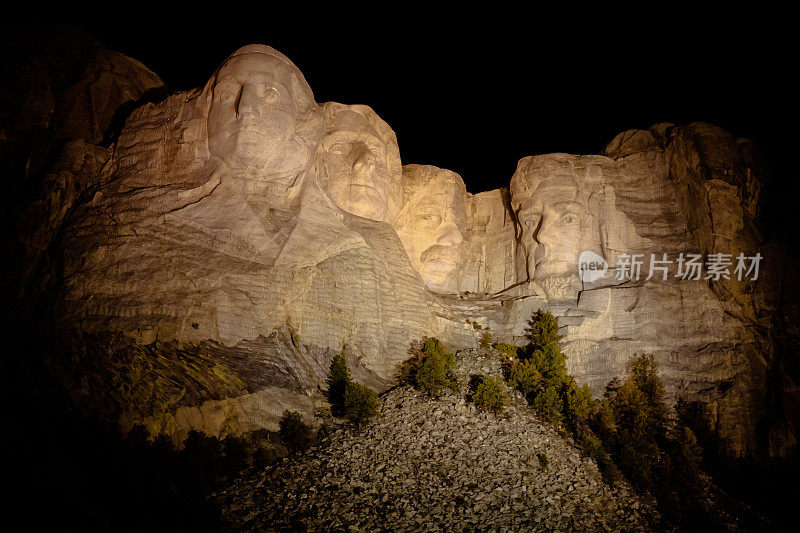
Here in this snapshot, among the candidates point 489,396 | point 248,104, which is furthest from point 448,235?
point 248,104

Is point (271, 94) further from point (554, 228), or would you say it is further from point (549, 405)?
point (549, 405)

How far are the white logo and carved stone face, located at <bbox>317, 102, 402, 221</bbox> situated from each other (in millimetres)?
7683

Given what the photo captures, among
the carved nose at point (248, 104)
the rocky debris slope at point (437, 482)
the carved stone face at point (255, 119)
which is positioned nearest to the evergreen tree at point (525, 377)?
the rocky debris slope at point (437, 482)

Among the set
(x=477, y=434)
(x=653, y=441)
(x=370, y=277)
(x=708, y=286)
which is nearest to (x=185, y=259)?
(x=370, y=277)

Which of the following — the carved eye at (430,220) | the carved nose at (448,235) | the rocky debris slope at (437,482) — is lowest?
the rocky debris slope at (437,482)

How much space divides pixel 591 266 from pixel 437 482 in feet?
37.7

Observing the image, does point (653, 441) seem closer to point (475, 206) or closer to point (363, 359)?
point (363, 359)

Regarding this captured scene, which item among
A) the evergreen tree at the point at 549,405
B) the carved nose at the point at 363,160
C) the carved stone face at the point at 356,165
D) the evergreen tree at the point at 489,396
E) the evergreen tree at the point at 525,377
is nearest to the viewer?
the evergreen tree at the point at 489,396

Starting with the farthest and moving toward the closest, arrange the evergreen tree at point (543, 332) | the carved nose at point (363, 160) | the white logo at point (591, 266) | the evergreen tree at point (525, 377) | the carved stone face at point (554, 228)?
the carved stone face at point (554, 228) < the white logo at point (591, 266) < the carved nose at point (363, 160) < the evergreen tree at point (543, 332) < the evergreen tree at point (525, 377)

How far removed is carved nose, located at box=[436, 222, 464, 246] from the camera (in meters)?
24.4

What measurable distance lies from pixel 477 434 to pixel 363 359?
13.9 ft

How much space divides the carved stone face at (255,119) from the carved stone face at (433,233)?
731 cm

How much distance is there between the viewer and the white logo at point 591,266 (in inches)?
885

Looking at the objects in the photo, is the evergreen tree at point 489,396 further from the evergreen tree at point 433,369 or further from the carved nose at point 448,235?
the carved nose at point 448,235
